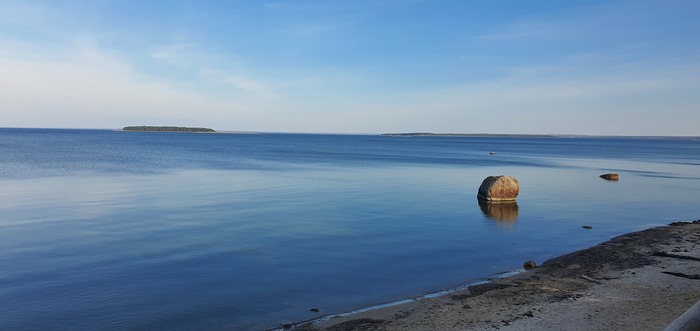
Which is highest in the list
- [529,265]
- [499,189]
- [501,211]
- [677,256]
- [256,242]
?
[499,189]

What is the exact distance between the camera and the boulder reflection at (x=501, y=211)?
25.0 m

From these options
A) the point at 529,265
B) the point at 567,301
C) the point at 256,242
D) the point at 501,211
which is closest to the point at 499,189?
the point at 501,211

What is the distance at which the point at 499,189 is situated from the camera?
2988 cm

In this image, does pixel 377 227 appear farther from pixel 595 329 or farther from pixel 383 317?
pixel 595 329

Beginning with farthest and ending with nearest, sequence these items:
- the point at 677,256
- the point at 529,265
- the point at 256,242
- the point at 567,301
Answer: the point at 256,242
the point at 677,256
the point at 529,265
the point at 567,301

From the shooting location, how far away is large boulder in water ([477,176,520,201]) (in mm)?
29906

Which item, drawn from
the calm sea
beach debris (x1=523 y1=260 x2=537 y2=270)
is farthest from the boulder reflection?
beach debris (x1=523 y1=260 x2=537 y2=270)

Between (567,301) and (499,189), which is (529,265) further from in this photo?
(499,189)

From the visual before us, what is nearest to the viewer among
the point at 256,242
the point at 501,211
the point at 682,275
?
the point at 682,275

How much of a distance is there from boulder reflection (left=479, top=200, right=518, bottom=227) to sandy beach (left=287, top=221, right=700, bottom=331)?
809 centimetres

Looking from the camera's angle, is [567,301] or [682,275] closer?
[567,301]

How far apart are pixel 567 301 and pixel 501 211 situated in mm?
16173

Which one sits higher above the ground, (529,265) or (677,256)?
(677,256)

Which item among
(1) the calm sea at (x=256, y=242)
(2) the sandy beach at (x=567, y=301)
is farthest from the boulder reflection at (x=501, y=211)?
(2) the sandy beach at (x=567, y=301)
